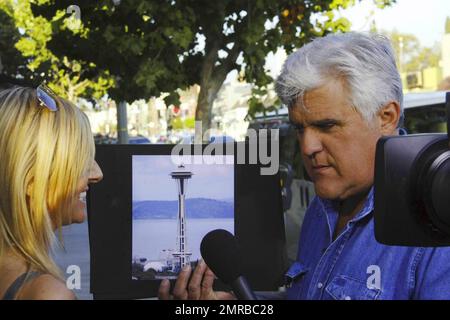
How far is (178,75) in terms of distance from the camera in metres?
7.64

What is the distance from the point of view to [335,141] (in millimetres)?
2193

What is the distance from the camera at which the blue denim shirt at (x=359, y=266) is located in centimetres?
182

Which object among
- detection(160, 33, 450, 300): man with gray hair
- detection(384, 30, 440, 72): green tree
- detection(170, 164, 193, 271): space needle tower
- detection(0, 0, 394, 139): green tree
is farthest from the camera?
detection(384, 30, 440, 72): green tree

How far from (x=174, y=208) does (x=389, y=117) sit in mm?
799

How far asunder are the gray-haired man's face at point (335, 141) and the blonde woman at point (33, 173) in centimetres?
70

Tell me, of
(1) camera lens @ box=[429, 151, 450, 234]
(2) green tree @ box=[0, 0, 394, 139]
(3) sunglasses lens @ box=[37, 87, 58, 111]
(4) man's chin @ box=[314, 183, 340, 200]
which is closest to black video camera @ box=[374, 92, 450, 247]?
(1) camera lens @ box=[429, 151, 450, 234]

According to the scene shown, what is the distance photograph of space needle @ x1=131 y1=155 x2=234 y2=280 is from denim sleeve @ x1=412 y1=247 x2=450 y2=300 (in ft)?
2.61

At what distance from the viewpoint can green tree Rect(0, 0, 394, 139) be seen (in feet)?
23.7

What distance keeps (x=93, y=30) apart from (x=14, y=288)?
621 centimetres

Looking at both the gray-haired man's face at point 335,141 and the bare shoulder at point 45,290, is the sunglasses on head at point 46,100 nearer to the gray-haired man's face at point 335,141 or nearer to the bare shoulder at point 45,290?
the bare shoulder at point 45,290

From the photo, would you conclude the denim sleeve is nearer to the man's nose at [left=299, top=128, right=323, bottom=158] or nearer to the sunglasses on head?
the man's nose at [left=299, top=128, right=323, bottom=158]

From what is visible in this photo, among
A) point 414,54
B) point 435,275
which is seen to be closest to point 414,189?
point 435,275

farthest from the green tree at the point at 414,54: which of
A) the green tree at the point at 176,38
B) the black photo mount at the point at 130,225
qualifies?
the black photo mount at the point at 130,225

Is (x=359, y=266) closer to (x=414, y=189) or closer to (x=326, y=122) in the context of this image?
(x=326, y=122)
